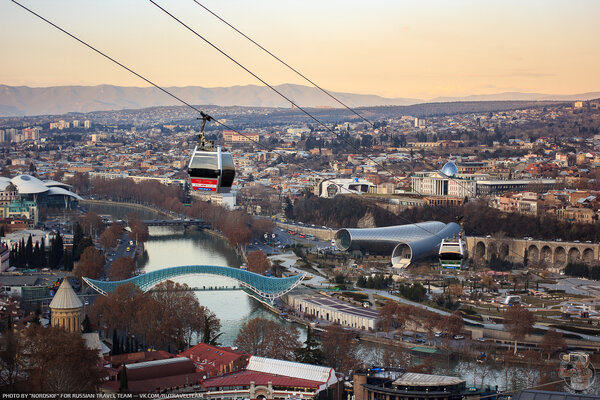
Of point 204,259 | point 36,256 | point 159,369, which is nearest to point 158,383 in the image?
point 159,369

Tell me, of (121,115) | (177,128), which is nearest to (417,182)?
(177,128)

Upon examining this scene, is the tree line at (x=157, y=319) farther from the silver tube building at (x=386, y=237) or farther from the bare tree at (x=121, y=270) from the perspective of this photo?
the silver tube building at (x=386, y=237)

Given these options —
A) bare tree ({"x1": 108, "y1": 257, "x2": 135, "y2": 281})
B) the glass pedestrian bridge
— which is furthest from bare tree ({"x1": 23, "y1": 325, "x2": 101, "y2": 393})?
bare tree ({"x1": 108, "y1": 257, "x2": 135, "y2": 281})

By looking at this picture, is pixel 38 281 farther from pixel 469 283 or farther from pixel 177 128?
pixel 177 128

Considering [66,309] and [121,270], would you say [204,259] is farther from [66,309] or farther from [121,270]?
[66,309]

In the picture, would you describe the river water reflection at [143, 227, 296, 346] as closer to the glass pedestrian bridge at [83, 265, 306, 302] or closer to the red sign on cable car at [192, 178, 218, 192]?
the glass pedestrian bridge at [83, 265, 306, 302]

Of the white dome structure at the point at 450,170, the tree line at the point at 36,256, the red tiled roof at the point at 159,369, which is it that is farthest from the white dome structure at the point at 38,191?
the red tiled roof at the point at 159,369
